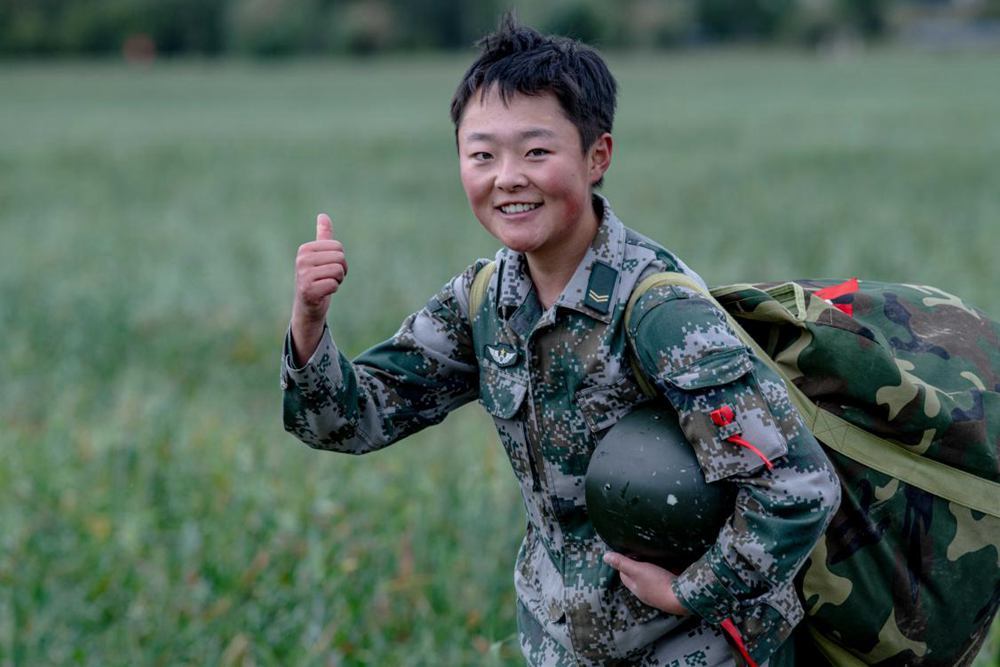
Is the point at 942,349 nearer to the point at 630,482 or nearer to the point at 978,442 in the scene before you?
the point at 978,442

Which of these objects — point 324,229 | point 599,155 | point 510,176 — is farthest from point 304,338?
point 599,155

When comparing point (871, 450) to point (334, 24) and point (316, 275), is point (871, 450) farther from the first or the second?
point (334, 24)

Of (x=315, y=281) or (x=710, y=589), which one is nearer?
(x=710, y=589)

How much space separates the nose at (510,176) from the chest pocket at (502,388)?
0.31 m

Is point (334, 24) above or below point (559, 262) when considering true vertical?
below

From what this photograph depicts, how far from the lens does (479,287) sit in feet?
7.52

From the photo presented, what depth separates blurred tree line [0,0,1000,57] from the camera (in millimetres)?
67812

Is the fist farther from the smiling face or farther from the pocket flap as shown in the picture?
the pocket flap

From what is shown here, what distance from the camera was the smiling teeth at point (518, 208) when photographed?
6.89 ft

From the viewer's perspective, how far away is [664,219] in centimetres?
1227

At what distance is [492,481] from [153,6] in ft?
225

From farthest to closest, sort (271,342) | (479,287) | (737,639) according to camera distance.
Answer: (271,342)
(479,287)
(737,639)

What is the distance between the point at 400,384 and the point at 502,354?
0.83 ft

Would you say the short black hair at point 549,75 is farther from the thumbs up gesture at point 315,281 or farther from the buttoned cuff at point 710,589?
the buttoned cuff at point 710,589
